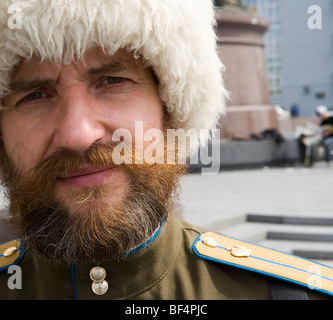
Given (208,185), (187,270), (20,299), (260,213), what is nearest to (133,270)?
(187,270)

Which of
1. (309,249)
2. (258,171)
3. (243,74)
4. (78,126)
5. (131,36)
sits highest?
(243,74)

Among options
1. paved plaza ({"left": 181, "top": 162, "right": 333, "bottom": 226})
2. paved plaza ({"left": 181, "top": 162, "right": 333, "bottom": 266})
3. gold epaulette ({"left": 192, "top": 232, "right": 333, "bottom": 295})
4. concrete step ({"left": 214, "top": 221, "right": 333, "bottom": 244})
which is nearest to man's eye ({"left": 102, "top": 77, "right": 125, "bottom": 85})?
gold epaulette ({"left": 192, "top": 232, "right": 333, "bottom": 295})

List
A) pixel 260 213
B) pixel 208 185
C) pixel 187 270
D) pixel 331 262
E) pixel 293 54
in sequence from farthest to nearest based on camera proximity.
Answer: pixel 293 54, pixel 208 185, pixel 260 213, pixel 331 262, pixel 187 270

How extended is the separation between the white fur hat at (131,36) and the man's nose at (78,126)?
155mm

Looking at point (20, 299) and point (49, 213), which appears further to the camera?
point (20, 299)

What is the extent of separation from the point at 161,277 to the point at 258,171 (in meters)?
9.13

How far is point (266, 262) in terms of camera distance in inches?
66.5

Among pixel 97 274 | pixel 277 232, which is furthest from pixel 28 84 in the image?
pixel 277 232

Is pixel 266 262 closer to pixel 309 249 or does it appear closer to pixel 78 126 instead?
pixel 78 126

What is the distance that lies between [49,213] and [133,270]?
0.36 metres

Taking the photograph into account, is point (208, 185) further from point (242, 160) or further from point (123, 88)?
point (123, 88)

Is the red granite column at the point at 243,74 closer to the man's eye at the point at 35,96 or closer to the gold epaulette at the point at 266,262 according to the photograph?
the gold epaulette at the point at 266,262

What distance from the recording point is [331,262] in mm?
4625

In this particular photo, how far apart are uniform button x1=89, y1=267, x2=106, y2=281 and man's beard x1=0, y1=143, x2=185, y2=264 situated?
7 centimetres
